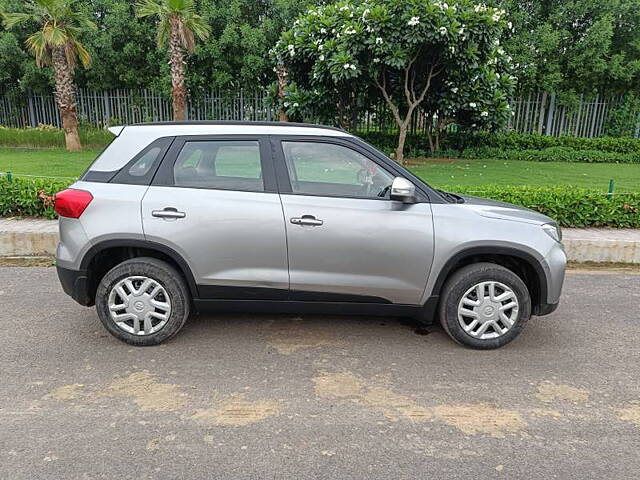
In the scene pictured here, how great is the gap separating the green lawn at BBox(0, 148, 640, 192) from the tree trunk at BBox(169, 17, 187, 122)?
3023mm

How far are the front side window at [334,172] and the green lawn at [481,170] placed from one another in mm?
6172

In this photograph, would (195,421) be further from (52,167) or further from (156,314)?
(52,167)

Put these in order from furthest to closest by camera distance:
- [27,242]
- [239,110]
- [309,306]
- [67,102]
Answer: [239,110], [67,102], [27,242], [309,306]

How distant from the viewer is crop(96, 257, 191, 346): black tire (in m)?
3.88

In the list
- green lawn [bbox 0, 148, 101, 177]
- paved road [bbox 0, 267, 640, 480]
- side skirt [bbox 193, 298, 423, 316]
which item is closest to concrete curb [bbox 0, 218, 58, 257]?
paved road [bbox 0, 267, 640, 480]

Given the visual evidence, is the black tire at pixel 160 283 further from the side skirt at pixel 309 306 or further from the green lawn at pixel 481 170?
the green lawn at pixel 481 170

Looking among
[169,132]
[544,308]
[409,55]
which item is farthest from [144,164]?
[409,55]

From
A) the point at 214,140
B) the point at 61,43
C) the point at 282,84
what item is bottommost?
the point at 214,140

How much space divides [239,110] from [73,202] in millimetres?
15948

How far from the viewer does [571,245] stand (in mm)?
6629

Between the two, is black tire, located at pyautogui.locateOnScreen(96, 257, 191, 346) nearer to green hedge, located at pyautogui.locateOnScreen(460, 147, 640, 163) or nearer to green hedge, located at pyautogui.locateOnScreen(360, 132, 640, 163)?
green hedge, located at pyautogui.locateOnScreen(360, 132, 640, 163)

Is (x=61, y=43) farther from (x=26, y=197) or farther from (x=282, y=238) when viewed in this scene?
(x=282, y=238)

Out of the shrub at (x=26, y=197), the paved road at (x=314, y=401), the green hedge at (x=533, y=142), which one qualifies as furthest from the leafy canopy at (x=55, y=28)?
the paved road at (x=314, y=401)

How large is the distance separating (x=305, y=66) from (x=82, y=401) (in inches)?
473
